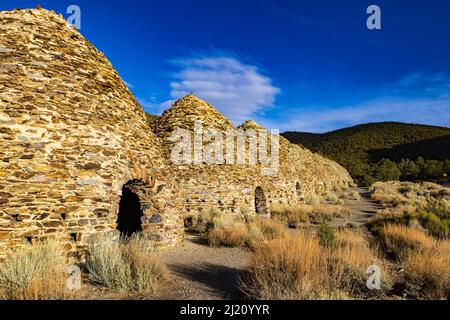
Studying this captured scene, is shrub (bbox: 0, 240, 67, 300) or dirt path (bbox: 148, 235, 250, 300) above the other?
shrub (bbox: 0, 240, 67, 300)

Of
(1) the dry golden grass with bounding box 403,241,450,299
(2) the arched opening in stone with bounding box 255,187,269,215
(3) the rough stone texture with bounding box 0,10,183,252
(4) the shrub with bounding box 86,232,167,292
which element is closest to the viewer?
(1) the dry golden grass with bounding box 403,241,450,299

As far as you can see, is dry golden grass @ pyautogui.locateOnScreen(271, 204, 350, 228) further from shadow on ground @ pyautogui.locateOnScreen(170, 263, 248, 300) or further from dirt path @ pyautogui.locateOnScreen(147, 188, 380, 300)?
shadow on ground @ pyautogui.locateOnScreen(170, 263, 248, 300)

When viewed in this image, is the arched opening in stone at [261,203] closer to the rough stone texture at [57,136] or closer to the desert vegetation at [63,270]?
the rough stone texture at [57,136]

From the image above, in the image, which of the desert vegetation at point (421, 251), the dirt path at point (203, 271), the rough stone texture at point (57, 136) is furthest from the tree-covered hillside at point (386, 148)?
the rough stone texture at point (57, 136)

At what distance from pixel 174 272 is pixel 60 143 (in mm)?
3765

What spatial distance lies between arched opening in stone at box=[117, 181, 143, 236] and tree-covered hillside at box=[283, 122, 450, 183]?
48.7m

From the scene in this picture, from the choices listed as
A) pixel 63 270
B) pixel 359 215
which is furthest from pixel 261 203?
pixel 63 270

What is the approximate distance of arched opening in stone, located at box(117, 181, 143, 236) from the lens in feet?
30.2

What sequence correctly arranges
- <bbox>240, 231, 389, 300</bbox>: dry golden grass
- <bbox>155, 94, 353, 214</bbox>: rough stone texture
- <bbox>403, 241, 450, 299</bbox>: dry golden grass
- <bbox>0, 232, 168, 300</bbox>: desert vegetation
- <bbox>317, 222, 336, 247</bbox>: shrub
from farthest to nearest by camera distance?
<bbox>155, 94, 353, 214</bbox>: rough stone texture
<bbox>317, 222, 336, 247</bbox>: shrub
<bbox>403, 241, 450, 299</bbox>: dry golden grass
<bbox>0, 232, 168, 300</bbox>: desert vegetation
<bbox>240, 231, 389, 300</bbox>: dry golden grass

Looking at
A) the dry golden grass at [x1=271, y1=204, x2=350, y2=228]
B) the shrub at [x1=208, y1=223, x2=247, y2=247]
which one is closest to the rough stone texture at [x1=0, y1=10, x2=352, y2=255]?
the shrub at [x1=208, y1=223, x2=247, y2=247]

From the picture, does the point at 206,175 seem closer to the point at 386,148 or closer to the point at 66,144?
the point at 66,144

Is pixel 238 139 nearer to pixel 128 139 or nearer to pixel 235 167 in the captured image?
pixel 235 167

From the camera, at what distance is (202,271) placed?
22.2 feet

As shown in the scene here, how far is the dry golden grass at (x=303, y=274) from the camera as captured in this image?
4383 mm
